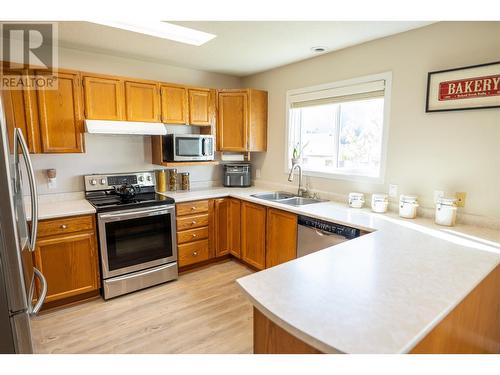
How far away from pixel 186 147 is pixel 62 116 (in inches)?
46.1

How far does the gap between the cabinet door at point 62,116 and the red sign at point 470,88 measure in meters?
3.04

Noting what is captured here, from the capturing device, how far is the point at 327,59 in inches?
116

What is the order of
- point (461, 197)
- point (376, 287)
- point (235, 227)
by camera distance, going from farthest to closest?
point (235, 227), point (461, 197), point (376, 287)

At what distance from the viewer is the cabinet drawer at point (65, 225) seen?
2348 mm

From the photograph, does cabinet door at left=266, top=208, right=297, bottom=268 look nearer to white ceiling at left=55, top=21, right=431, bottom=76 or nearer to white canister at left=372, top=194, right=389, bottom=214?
white canister at left=372, top=194, right=389, bottom=214

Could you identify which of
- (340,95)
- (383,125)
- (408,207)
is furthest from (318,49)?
(408,207)

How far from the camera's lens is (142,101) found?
119 inches

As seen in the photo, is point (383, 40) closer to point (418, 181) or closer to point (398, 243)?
point (418, 181)

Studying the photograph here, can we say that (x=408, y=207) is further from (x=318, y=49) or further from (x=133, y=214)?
(x=133, y=214)

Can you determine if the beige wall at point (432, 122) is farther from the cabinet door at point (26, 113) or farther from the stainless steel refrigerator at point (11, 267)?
the cabinet door at point (26, 113)

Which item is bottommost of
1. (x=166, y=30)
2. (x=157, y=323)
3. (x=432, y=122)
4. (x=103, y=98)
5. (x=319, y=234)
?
(x=157, y=323)

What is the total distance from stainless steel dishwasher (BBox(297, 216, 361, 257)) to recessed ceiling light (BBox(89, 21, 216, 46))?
177cm

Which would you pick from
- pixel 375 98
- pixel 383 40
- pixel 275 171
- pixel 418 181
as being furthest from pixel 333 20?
pixel 275 171
